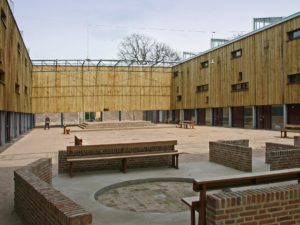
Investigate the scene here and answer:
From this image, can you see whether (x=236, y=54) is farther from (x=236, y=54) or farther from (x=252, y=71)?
(x=252, y=71)

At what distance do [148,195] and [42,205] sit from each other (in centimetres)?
295

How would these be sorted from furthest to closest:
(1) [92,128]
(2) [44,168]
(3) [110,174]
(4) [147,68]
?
1. (4) [147,68]
2. (1) [92,128]
3. (3) [110,174]
4. (2) [44,168]

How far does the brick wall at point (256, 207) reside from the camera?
3.75 meters

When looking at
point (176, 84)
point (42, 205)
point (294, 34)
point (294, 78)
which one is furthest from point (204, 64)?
point (42, 205)

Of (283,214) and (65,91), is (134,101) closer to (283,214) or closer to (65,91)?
(65,91)

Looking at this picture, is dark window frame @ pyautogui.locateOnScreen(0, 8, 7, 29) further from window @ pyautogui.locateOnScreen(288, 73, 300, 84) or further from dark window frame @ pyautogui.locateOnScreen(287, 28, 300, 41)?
window @ pyautogui.locateOnScreen(288, 73, 300, 84)

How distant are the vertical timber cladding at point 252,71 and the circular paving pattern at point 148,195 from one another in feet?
67.0

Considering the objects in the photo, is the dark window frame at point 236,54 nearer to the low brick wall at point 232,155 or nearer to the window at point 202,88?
the window at point 202,88

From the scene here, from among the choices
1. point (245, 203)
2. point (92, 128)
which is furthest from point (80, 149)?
point (92, 128)

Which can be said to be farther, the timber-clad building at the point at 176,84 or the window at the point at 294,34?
the window at the point at 294,34

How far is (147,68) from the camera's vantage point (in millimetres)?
44969

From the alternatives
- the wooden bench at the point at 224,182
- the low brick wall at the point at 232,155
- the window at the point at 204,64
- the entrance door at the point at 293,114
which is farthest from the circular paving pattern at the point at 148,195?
the window at the point at 204,64

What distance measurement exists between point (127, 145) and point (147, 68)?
36530 mm

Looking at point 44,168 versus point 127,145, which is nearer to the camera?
point 44,168
